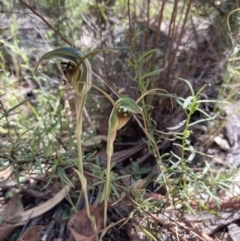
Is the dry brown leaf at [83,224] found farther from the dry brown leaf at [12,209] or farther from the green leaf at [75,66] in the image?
the green leaf at [75,66]

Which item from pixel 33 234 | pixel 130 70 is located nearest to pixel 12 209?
pixel 33 234

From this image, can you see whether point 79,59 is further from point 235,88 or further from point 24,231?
point 235,88

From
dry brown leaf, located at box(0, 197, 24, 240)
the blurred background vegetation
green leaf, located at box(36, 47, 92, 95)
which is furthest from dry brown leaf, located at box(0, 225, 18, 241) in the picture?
green leaf, located at box(36, 47, 92, 95)

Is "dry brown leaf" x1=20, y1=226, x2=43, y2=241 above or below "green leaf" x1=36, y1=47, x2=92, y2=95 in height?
below

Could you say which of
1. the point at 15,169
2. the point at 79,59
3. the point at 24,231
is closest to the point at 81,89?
the point at 79,59

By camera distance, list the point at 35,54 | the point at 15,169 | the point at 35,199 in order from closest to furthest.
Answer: the point at 15,169, the point at 35,199, the point at 35,54

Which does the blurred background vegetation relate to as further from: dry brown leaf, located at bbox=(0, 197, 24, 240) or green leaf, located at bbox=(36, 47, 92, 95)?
green leaf, located at bbox=(36, 47, 92, 95)
